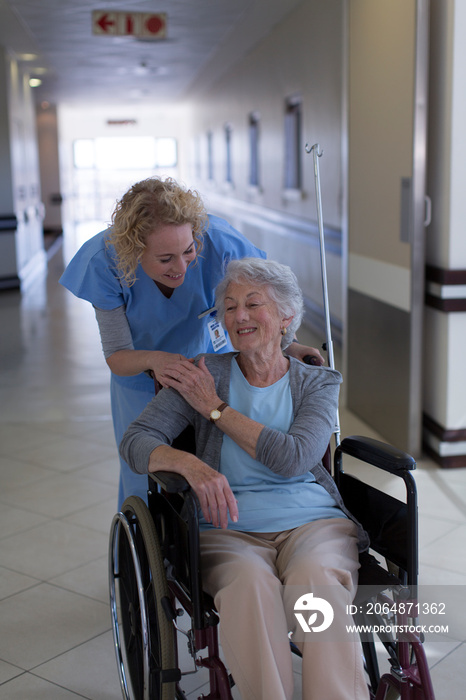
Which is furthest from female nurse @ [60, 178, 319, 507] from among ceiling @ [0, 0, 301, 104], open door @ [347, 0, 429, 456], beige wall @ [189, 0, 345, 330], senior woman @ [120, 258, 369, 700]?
ceiling @ [0, 0, 301, 104]

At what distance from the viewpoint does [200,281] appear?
2080 millimetres

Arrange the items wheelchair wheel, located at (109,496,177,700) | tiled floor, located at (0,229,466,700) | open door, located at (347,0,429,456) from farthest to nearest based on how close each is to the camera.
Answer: open door, located at (347,0,429,456), tiled floor, located at (0,229,466,700), wheelchair wheel, located at (109,496,177,700)

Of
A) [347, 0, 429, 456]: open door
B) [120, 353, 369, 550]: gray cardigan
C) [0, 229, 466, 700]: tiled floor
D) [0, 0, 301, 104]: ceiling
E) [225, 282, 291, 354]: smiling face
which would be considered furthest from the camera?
[0, 0, 301, 104]: ceiling

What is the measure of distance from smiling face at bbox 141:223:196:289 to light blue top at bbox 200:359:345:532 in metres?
0.32

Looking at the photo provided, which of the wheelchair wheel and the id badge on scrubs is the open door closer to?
the id badge on scrubs

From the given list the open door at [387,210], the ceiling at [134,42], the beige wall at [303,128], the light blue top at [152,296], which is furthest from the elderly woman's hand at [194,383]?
the ceiling at [134,42]

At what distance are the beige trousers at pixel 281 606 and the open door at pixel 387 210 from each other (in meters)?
2.02

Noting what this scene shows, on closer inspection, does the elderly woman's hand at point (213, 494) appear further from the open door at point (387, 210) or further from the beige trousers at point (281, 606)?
the open door at point (387, 210)

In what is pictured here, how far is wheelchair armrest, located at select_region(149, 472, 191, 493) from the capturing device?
150 centimetres

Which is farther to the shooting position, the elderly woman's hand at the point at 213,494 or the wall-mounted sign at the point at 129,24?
the wall-mounted sign at the point at 129,24

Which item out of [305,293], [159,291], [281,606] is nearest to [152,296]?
[159,291]

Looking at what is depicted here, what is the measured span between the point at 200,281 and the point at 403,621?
1.03 metres

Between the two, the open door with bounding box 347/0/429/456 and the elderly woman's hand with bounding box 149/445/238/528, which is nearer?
the elderly woman's hand with bounding box 149/445/238/528

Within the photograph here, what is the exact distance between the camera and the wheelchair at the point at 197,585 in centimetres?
149
